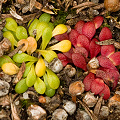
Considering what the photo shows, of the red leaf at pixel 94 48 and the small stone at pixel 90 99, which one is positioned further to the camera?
the red leaf at pixel 94 48

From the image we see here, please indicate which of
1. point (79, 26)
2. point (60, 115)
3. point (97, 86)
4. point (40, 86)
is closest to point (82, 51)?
point (79, 26)

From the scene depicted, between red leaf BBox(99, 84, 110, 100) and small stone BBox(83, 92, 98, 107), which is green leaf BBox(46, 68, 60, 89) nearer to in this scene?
small stone BBox(83, 92, 98, 107)

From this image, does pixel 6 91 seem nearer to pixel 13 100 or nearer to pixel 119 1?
pixel 13 100

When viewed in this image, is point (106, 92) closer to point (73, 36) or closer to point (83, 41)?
point (83, 41)

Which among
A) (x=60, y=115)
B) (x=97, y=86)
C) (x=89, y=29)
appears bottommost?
(x=60, y=115)

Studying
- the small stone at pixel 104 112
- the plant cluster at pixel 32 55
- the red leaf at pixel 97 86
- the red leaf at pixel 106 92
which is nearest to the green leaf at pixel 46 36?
the plant cluster at pixel 32 55

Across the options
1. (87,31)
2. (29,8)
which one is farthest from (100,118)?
(29,8)

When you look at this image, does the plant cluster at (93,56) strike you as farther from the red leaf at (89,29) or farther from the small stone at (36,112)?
the small stone at (36,112)
